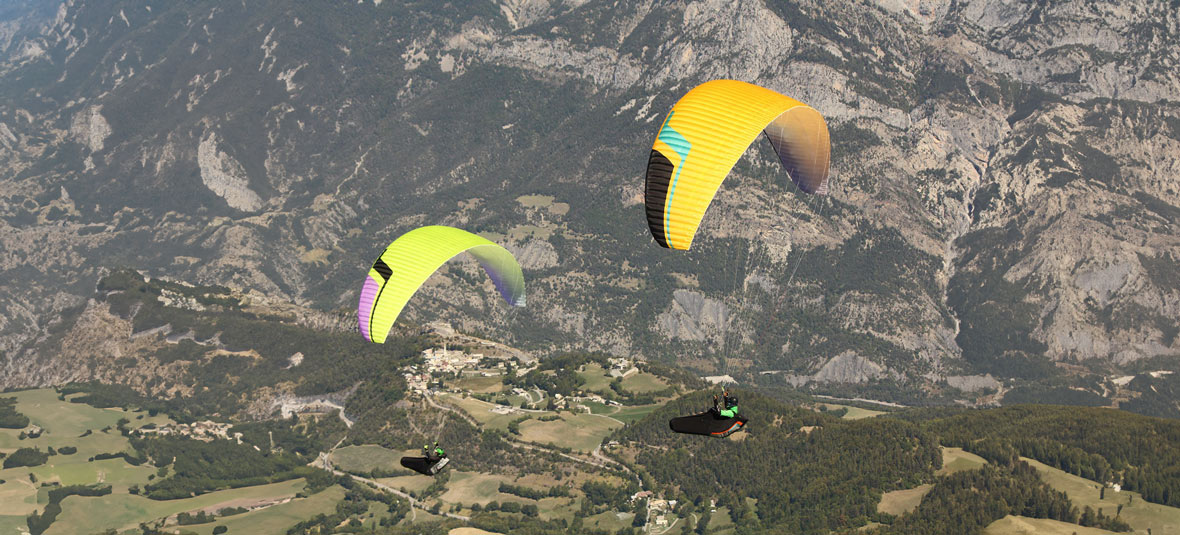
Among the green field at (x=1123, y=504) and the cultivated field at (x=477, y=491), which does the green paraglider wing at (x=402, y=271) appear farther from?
the green field at (x=1123, y=504)

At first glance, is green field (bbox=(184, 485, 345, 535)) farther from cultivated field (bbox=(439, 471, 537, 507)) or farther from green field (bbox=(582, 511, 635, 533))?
green field (bbox=(582, 511, 635, 533))

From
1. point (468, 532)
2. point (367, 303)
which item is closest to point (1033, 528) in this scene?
point (468, 532)

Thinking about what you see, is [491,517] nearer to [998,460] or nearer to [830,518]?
[830,518]

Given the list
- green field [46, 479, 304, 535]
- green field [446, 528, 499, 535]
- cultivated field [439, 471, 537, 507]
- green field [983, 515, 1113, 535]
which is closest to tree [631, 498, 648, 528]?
cultivated field [439, 471, 537, 507]

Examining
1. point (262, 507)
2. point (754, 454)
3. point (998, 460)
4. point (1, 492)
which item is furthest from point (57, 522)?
point (998, 460)

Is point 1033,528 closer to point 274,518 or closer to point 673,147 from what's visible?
point 673,147

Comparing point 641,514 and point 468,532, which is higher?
point 641,514
